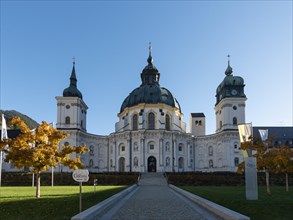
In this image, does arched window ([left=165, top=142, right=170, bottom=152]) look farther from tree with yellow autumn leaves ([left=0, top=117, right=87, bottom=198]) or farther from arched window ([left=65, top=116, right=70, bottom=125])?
tree with yellow autumn leaves ([left=0, top=117, right=87, bottom=198])

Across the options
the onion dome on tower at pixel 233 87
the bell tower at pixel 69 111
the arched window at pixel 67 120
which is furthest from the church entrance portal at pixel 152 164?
the onion dome on tower at pixel 233 87

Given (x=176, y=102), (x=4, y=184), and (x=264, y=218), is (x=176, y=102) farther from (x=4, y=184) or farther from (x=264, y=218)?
(x=264, y=218)

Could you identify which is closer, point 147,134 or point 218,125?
point 147,134

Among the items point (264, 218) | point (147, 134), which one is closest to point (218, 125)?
point (147, 134)

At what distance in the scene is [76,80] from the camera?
301 feet

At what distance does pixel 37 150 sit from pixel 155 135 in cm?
5501

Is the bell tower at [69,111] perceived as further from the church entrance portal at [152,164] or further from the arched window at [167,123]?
the arched window at [167,123]

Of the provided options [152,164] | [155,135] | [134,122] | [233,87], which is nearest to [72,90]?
A: [134,122]

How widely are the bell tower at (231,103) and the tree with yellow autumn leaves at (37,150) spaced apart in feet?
203

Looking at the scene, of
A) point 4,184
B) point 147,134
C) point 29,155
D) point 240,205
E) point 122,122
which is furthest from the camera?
point 122,122

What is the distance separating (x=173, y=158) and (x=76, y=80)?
3440 centimetres

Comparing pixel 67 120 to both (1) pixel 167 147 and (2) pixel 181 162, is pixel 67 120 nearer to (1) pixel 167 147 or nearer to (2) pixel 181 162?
(1) pixel 167 147

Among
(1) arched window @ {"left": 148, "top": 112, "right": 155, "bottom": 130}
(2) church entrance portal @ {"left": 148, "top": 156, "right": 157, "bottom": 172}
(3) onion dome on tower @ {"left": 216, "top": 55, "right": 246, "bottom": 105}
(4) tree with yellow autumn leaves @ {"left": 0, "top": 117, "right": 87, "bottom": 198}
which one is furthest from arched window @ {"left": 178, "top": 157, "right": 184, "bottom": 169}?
(4) tree with yellow autumn leaves @ {"left": 0, "top": 117, "right": 87, "bottom": 198}

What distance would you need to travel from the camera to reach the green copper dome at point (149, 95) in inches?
3366
